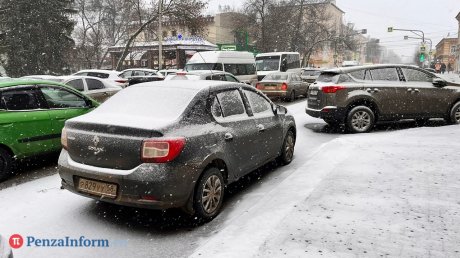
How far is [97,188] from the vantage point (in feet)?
13.4

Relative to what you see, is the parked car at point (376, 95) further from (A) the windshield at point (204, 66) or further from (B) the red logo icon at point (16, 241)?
(A) the windshield at point (204, 66)

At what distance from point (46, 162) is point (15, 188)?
1580mm

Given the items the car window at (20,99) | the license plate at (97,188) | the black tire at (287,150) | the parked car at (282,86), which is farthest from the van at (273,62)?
the license plate at (97,188)

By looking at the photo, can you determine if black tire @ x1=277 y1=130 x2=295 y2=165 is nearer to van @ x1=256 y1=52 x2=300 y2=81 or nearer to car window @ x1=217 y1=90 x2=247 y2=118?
car window @ x1=217 y1=90 x2=247 y2=118

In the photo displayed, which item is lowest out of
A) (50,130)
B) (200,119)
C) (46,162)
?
(46,162)

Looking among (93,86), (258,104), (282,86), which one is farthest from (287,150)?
(282,86)

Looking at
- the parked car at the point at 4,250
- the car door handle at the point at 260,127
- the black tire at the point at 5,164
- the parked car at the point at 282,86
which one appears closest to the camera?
the parked car at the point at 4,250

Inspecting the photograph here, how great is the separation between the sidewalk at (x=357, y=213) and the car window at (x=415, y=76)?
13.5ft

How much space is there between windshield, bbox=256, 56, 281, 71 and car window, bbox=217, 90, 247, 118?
66.7 ft

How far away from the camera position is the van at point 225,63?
1869 cm

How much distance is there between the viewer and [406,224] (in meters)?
3.71

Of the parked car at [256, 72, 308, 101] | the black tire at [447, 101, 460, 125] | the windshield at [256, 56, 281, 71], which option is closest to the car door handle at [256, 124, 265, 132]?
the black tire at [447, 101, 460, 125]

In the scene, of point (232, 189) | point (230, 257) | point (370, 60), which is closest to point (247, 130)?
point (232, 189)

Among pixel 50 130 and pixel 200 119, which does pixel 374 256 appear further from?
pixel 50 130
